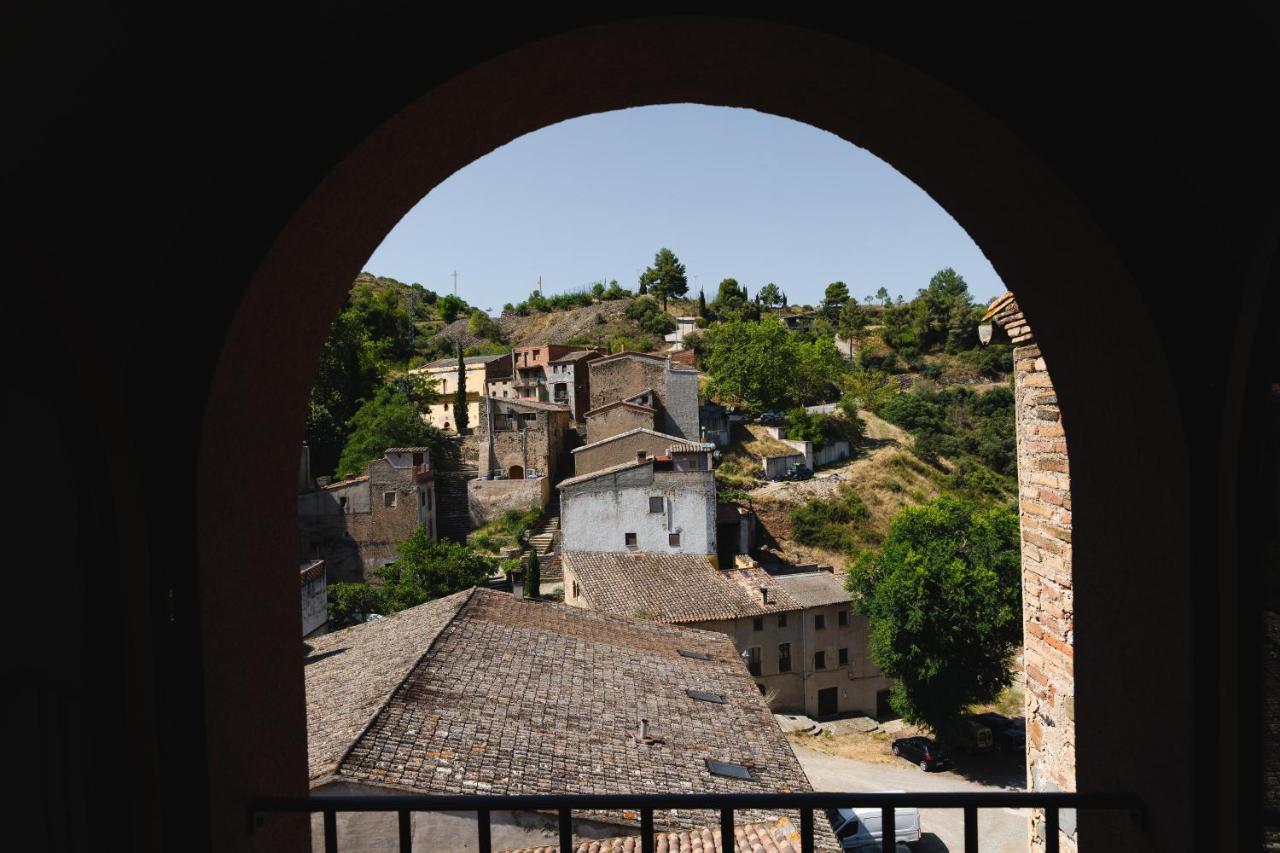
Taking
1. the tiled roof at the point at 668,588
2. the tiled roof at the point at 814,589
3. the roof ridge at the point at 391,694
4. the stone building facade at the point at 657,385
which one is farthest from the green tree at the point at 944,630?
the stone building facade at the point at 657,385

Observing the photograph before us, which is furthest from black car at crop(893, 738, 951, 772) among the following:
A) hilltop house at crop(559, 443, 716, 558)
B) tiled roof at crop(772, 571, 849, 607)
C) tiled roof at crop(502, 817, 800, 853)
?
tiled roof at crop(502, 817, 800, 853)

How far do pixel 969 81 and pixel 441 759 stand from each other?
6955 millimetres

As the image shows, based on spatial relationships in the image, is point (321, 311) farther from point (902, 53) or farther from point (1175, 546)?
point (1175, 546)

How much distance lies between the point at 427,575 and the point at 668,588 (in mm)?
6247

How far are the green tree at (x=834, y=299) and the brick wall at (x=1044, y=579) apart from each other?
2382 inches

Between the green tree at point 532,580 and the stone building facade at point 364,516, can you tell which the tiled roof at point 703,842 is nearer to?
the green tree at point 532,580

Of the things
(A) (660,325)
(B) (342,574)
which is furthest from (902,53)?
(A) (660,325)

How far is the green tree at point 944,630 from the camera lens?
1781 centimetres

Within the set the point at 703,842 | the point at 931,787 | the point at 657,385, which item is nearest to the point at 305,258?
the point at 703,842

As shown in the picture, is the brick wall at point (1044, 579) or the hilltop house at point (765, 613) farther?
the hilltop house at point (765, 613)

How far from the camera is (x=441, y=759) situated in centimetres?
714

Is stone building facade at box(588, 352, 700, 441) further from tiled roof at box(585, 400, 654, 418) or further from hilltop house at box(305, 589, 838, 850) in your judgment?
hilltop house at box(305, 589, 838, 850)

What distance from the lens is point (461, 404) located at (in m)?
40.6

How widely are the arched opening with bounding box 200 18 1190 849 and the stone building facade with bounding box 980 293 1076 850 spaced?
1.09m
